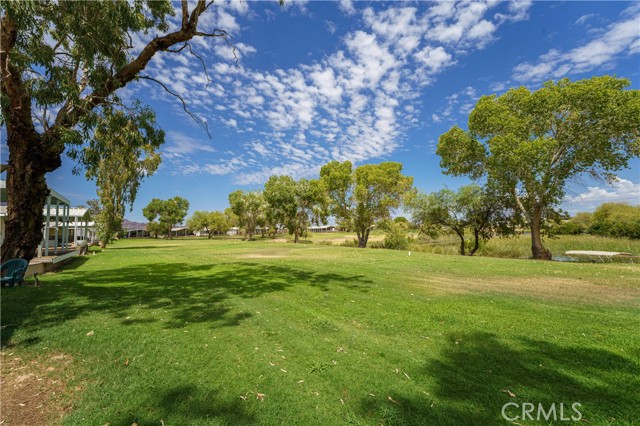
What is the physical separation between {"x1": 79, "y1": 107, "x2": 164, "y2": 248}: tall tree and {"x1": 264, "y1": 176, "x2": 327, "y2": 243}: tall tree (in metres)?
15.7

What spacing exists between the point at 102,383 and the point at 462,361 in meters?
4.71

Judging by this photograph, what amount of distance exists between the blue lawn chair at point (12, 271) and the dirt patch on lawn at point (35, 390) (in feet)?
18.2

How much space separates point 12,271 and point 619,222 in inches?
2216

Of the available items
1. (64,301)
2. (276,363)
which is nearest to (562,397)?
(276,363)

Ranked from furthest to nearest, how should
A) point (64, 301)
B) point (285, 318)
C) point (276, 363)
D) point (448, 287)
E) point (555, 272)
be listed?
point (555, 272) < point (448, 287) < point (64, 301) < point (285, 318) < point (276, 363)

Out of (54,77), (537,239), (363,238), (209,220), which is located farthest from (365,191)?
(209,220)

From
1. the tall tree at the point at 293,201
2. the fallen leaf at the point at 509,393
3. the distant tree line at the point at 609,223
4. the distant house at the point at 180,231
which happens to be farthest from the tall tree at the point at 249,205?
the distant house at the point at 180,231

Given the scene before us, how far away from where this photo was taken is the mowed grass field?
9.67ft

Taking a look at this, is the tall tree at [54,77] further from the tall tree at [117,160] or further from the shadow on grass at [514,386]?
the shadow on grass at [514,386]

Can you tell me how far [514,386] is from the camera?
3324mm

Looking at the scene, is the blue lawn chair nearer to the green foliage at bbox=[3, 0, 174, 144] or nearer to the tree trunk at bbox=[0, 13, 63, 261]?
the tree trunk at bbox=[0, 13, 63, 261]

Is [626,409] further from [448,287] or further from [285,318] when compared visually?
[448,287]

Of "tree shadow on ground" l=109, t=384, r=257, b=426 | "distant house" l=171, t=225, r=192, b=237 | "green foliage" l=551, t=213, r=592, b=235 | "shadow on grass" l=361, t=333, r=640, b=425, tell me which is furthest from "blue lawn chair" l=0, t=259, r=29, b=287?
"distant house" l=171, t=225, r=192, b=237

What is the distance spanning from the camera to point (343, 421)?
278cm
